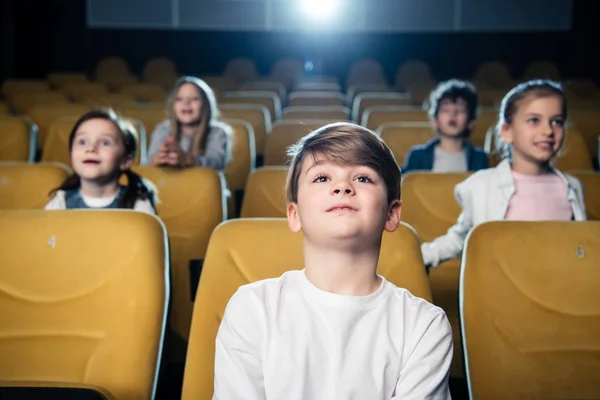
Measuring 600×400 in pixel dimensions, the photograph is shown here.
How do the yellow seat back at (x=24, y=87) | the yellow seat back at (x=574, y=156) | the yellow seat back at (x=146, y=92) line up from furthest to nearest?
the yellow seat back at (x=24, y=87) < the yellow seat back at (x=146, y=92) < the yellow seat back at (x=574, y=156)

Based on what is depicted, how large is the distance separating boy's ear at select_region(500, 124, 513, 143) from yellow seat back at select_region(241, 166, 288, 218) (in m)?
0.80

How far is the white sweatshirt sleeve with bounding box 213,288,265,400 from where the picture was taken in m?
1.41

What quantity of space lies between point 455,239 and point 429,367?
3.77 ft

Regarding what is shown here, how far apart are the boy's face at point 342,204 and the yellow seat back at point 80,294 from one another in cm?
50

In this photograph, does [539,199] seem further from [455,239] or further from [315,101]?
[315,101]

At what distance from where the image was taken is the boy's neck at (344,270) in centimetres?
144

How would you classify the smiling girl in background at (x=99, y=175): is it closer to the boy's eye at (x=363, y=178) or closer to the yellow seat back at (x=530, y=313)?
the yellow seat back at (x=530, y=313)

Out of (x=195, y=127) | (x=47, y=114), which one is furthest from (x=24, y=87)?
(x=195, y=127)

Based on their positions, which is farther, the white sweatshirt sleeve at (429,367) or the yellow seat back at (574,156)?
the yellow seat back at (574,156)

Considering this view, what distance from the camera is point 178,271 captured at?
2770 mm

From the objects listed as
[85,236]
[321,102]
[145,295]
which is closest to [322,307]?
[145,295]

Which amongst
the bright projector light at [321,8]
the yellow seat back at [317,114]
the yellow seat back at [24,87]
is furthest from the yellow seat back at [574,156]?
the bright projector light at [321,8]

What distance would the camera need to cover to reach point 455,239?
98.5 inches

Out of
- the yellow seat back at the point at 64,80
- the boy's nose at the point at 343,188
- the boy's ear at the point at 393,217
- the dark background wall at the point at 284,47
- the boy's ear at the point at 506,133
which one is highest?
the dark background wall at the point at 284,47
